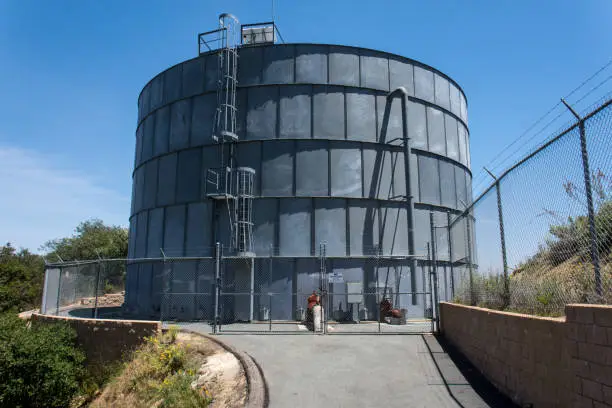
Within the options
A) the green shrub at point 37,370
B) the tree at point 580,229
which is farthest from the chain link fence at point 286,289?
the tree at point 580,229

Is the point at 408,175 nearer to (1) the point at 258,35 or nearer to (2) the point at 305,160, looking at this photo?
(2) the point at 305,160

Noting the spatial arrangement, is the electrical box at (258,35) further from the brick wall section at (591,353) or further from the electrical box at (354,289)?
the brick wall section at (591,353)

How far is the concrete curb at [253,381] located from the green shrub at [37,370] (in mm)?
5781

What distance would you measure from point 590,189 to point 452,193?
17471 mm

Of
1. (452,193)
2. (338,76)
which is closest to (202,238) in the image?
(338,76)

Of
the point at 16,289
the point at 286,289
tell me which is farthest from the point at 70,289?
the point at 286,289

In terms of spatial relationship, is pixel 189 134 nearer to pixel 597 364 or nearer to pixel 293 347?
pixel 293 347

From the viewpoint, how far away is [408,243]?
62.4 feet

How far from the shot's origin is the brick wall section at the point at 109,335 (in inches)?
499

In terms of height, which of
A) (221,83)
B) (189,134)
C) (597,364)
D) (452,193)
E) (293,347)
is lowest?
(293,347)

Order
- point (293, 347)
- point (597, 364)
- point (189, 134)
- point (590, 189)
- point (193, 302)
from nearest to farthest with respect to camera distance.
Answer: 1. point (597, 364)
2. point (590, 189)
3. point (293, 347)
4. point (193, 302)
5. point (189, 134)

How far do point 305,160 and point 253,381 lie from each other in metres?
11.9

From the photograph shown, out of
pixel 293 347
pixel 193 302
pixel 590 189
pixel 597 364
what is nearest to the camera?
pixel 597 364

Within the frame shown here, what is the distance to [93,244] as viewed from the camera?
56.6m
